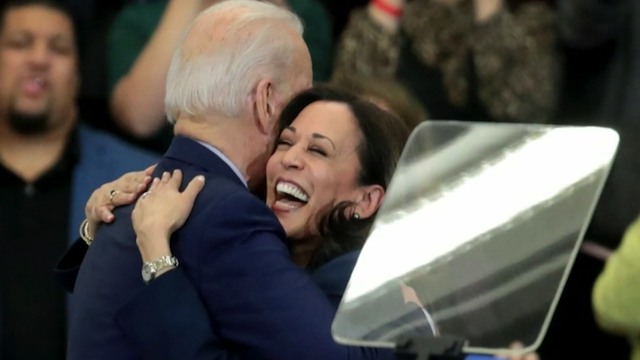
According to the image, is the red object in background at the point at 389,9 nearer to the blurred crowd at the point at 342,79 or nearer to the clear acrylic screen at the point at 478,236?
the blurred crowd at the point at 342,79

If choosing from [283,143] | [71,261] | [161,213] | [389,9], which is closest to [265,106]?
[283,143]

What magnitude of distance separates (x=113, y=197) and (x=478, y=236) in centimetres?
81

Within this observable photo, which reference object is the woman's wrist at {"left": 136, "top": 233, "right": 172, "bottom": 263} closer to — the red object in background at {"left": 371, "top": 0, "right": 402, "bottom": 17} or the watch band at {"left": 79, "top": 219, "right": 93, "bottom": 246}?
the watch band at {"left": 79, "top": 219, "right": 93, "bottom": 246}

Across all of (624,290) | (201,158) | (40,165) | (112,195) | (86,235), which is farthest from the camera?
(40,165)

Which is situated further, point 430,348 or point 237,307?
point 237,307

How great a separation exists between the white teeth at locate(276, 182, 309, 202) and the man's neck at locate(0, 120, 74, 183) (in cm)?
159

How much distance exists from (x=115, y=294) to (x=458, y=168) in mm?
640

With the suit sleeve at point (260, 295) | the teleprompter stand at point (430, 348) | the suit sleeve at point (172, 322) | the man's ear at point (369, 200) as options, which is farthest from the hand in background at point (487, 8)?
the teleprompter stand at point (430, 348)

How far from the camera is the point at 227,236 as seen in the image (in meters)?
2.15

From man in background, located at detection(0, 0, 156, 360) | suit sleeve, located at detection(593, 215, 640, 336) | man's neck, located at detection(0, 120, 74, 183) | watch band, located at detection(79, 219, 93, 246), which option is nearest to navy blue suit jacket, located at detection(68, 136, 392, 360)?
watch band, located at detection(79, 219, 93, 246)

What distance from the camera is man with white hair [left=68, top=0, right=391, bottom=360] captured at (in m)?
2.11

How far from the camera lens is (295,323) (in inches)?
82.2

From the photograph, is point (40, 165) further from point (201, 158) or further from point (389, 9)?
point (201, 158)

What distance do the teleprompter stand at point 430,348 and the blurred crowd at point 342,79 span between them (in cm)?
193
